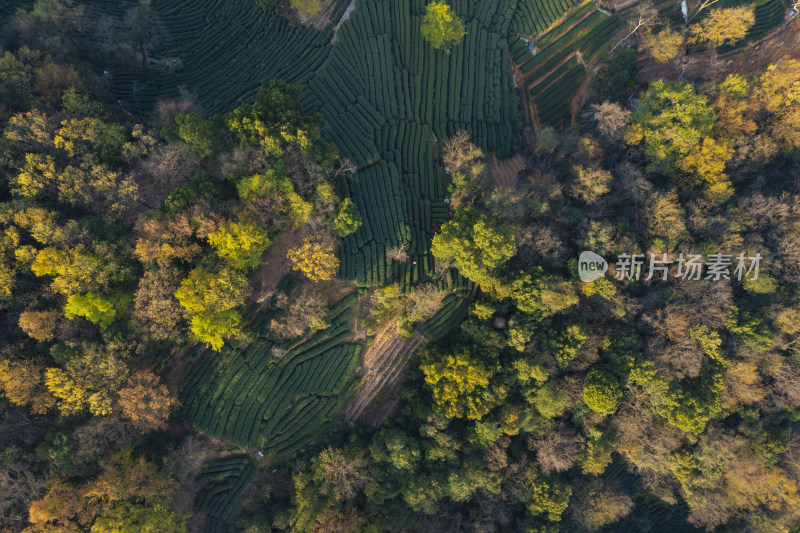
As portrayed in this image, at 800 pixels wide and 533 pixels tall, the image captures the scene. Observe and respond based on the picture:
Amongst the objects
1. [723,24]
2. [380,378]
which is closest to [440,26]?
[723,24]

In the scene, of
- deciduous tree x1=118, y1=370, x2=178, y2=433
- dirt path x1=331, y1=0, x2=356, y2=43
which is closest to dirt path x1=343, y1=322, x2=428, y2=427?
deciduous tree x1=118, y1=370, x2=178, y2=433

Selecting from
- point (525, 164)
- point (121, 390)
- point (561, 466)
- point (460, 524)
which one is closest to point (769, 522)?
point (561, 466)

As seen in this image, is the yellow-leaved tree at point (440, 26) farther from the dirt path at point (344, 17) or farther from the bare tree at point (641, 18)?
the bare tree at point (641, 18)

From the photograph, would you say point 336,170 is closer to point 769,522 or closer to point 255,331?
point 255,331

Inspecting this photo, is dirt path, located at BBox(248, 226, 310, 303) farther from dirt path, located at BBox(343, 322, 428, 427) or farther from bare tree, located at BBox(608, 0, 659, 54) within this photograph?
bare tree, located at BBox(608, 0, 659, 54)

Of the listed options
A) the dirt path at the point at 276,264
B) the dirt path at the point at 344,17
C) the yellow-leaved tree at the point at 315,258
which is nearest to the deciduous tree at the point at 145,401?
the dirt path at the point at 276,264

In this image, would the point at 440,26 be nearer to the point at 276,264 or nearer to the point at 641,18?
the point at 641,18

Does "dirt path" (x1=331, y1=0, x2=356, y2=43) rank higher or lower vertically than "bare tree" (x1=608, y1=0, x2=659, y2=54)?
lower

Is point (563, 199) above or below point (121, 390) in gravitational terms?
above
